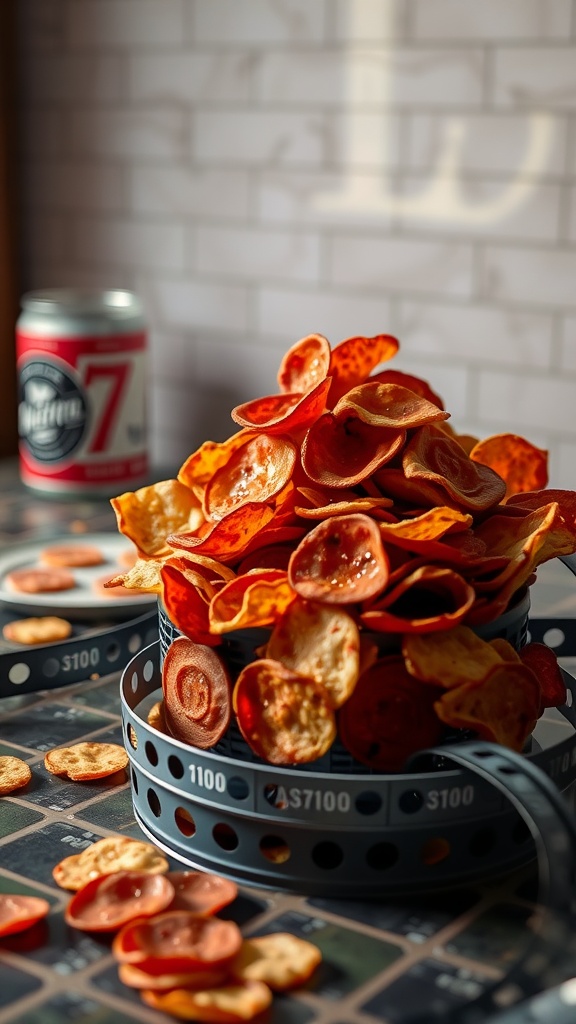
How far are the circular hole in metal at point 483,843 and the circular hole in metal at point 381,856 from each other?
4 centimetres

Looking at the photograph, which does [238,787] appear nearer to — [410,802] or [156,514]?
[410,802]

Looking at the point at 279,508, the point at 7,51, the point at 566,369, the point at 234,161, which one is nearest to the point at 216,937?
the point at 279,508

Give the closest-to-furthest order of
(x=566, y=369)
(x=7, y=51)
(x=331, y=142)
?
1. (x=566, y=369)
2. (x=331, y=142)
3. (x=7, y=51)

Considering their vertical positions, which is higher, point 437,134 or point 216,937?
point 437,134

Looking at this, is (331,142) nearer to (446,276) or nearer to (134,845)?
(446,276)

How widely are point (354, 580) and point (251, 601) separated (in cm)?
6

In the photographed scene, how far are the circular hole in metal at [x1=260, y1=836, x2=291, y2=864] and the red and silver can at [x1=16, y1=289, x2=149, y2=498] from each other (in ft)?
3.05

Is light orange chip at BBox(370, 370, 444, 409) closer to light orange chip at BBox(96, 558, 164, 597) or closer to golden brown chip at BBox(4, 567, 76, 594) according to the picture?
light orange chip at BBox(96, 558, 164, 597)

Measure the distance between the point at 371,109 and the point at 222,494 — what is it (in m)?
0.93

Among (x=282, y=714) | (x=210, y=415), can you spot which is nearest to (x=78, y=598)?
(x=282, y=714)

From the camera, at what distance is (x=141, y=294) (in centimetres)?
188

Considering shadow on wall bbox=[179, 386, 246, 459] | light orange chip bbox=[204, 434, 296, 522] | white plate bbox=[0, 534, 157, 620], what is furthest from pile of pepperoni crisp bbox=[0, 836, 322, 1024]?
shadow on wall bbox=[179, 386, 246, 459]

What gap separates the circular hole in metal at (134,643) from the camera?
3.40 feet

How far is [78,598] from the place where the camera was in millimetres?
1219
